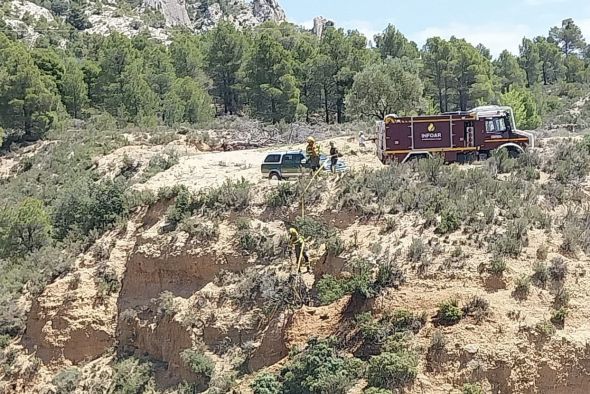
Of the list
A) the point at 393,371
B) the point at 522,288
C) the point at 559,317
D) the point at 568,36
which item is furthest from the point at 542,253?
the point at 568,36

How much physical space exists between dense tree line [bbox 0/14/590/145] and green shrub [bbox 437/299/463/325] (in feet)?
100.0

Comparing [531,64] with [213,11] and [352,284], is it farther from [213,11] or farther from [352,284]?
[213,11]

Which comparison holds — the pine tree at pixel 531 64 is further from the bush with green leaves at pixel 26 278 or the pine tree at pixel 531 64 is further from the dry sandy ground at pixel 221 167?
the bush with green leaves at pixel 26 278

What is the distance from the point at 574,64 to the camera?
288 ft

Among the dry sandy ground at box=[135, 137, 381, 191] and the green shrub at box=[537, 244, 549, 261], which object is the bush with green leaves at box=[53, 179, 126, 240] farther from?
the green shrub at box=[537, 244, 549, 261]

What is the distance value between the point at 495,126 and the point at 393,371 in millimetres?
15674

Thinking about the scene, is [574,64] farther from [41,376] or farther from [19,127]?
[41,376]

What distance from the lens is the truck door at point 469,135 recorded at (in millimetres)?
29922

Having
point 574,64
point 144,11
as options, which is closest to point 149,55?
point 574,64

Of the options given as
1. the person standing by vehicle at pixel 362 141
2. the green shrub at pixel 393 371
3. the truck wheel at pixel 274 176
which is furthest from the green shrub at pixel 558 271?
the person standing by vehicle at pixel 362 141

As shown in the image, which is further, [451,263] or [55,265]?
[55,265]

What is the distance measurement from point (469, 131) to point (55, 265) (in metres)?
18.2

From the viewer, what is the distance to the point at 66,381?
24078 millimetres

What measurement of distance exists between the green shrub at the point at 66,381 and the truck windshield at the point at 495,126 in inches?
763
